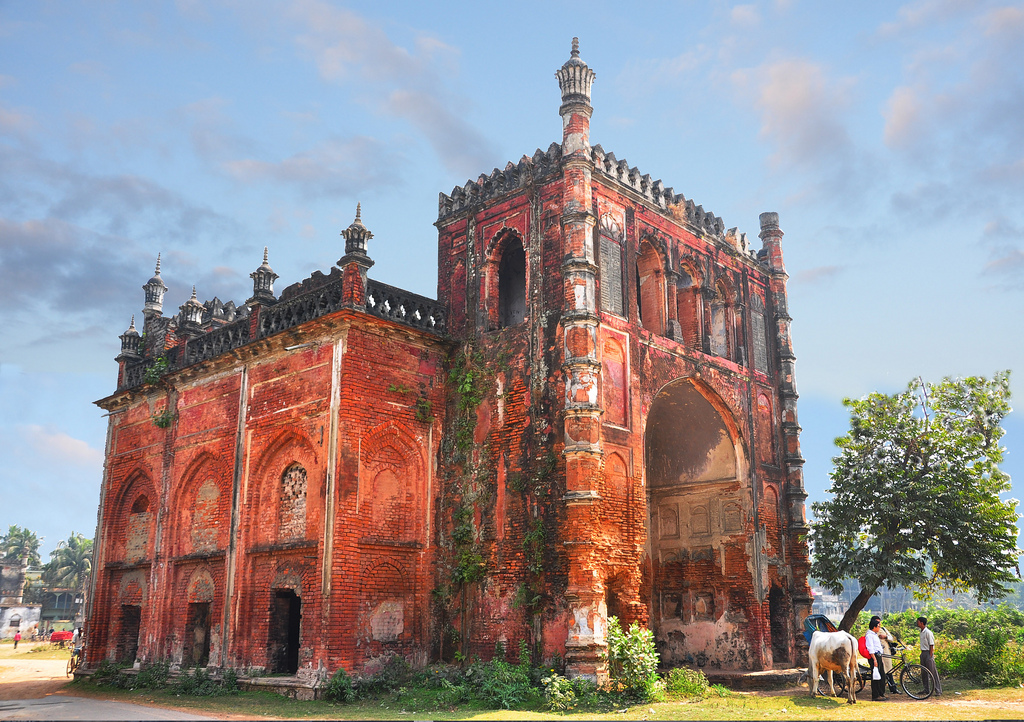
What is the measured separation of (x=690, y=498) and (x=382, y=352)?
8.15 metres

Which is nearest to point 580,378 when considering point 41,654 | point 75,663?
point 75,663

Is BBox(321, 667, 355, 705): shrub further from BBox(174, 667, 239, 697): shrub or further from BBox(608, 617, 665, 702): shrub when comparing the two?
BBox(608, 617, 665, 702): shrub

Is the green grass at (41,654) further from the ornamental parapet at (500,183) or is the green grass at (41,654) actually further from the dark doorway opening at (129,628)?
the ornamental parapet at (500,183)

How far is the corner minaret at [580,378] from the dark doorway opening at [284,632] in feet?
18.4

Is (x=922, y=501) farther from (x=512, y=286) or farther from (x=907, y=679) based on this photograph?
(x=512, y=286)

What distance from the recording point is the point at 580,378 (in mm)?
14742

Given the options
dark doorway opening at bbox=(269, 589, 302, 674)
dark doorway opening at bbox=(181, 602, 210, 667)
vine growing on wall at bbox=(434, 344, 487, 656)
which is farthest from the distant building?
vine growing on wall at bbox=(434, 344, 487, 656)

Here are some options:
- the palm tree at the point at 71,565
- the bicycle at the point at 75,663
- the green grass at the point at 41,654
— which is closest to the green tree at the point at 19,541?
the palm tree at the point at 71,565

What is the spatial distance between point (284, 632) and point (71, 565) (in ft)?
188

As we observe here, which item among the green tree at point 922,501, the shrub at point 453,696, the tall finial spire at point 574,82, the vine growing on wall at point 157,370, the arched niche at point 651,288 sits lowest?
the shrub at point 453,696

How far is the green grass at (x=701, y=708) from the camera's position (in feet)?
38.3

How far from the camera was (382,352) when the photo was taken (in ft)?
52.5

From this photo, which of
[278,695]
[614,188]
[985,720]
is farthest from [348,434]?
[985,720]

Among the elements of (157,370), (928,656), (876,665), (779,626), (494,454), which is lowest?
(876,665)
